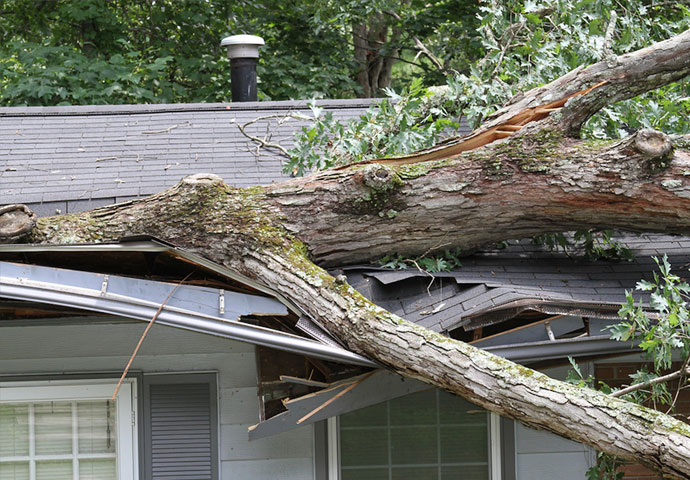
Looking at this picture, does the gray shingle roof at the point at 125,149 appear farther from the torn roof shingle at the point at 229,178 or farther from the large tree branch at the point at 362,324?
the large tree branch at the point at 362,324

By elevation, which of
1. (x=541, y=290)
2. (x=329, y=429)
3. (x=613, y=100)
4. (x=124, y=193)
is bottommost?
(x=329, y=429)

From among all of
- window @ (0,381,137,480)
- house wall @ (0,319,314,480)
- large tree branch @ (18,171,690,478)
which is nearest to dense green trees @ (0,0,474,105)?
house wall @ (0,319,314,480)

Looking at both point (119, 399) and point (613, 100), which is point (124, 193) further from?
point (613, 100)

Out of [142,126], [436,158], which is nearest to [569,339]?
[436,158]

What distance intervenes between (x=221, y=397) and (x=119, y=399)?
65cm

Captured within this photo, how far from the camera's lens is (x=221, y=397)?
16.6 feet

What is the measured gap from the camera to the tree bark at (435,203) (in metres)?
4.22

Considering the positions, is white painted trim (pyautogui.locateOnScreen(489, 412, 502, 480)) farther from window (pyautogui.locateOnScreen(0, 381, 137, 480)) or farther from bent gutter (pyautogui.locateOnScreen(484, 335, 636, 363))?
window (pyautogui.locateOnScreen(0, 381, 137, 480))

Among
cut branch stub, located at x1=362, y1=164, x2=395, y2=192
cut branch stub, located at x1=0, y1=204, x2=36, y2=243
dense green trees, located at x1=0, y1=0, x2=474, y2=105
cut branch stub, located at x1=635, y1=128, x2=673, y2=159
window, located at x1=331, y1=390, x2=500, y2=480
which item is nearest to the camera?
cut branch stub, located at x1=0, y1=204, x2=36, y2=243

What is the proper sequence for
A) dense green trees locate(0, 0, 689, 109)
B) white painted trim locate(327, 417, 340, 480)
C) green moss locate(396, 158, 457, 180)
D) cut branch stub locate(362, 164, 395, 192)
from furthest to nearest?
dense green trees locate(0, 0, 689, 109)
white painted trim locate(327, 417, 340, 480)
green moss locate(396, 158, 457, 180)
cut branch stub locate(362, 164, 395, 192)

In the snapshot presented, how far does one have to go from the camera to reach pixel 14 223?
4066 mm

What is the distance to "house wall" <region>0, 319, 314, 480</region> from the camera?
4.98 m

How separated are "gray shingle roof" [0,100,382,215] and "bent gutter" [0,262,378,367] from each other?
114 centimetres

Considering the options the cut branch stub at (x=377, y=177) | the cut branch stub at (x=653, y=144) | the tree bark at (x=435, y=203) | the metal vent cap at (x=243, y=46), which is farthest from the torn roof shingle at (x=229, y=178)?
the metal vent cap at (x=243, y=46)
